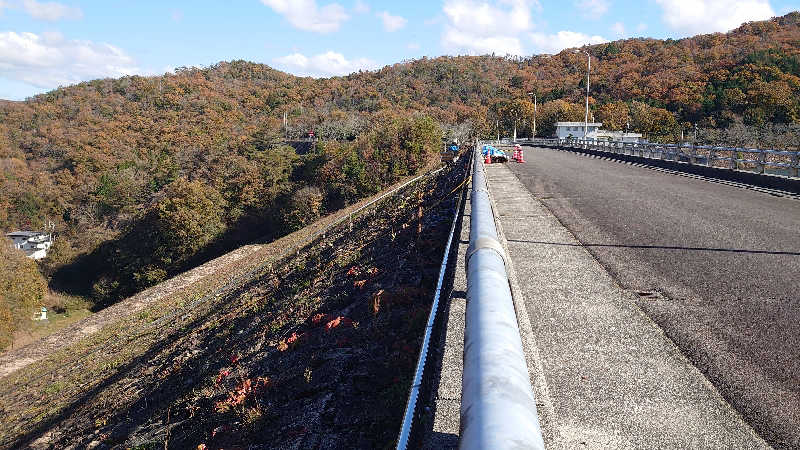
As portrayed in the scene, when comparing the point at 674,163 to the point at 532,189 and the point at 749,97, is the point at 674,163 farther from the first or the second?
the point at 749,97

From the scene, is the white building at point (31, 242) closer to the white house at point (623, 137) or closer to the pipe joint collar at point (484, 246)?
the white house at point (623, 137)

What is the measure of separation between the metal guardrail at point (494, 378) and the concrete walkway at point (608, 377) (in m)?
0.94

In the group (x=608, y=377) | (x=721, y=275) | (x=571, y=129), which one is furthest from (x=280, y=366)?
(x=571, y=129)

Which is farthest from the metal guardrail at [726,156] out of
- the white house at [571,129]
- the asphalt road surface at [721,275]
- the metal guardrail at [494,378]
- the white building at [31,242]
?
the white building at [31,242]

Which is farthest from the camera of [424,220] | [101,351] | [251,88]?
[251,88]

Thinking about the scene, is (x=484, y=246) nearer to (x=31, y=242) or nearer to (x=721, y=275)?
(x=721, y=275)

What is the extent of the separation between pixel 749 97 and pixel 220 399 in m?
67.8

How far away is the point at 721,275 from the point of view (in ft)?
20.7

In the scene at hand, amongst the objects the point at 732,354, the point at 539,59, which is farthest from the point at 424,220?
the point at 539,59

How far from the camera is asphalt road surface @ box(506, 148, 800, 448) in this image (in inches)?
146

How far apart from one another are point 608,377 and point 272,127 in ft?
325

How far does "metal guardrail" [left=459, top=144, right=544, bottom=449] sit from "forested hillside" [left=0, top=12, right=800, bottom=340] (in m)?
35.9

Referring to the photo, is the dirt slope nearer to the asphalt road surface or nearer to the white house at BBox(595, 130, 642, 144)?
the asphalt road surface

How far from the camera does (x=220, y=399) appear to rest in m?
6.23
